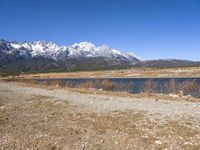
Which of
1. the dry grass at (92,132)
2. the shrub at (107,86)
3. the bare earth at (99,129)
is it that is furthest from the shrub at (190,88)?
the dry grass at (92,132)

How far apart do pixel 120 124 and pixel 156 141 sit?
2.63 metres

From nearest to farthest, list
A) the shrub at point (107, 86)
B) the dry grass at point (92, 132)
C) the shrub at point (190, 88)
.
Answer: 1. the dry grass at point (92, 132)
2. the shrub at point (190, 88)
3. the shrub at point (107, 86)

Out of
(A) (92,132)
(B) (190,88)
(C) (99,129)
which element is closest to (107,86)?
(B) (190,88)

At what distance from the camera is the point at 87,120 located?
1242 cm

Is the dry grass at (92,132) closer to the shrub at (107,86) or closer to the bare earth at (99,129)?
the bare earth at (99,129)

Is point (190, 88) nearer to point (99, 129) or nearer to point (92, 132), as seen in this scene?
point (99, 129)

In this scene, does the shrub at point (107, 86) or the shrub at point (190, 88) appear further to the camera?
the shrub at point (107, 86)

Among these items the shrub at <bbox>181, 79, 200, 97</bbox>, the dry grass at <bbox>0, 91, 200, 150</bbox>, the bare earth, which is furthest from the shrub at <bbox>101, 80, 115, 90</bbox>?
the dry grass at <bbox>0, 91, 200, 150</bbox>

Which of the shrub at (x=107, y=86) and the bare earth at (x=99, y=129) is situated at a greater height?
the bare earth at (x=99, y=129)

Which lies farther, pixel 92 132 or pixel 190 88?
pixel 190 88

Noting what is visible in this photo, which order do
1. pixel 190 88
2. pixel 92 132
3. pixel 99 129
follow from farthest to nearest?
pixel 190 88
pixel 99 129
pixel 92 132

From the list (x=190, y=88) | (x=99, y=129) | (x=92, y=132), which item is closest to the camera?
(x=92, y=132)

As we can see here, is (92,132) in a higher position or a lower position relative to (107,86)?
higher

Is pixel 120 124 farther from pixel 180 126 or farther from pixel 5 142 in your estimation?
pixel 5 142
